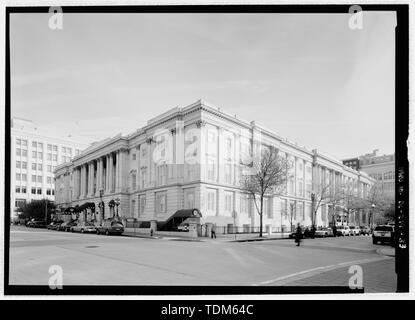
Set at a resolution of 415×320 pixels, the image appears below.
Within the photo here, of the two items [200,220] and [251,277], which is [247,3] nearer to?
[251,277]

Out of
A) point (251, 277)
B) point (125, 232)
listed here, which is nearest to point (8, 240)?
point (251, 277)

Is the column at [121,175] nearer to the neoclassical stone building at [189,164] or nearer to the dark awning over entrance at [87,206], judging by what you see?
the neoclassical stone building at [189,164]

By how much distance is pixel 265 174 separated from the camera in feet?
30.5

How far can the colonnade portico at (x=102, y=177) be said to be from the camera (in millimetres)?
9000

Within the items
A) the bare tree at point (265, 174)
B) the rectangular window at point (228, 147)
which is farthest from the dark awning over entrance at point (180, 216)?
the rectangular window at point (228, 147)

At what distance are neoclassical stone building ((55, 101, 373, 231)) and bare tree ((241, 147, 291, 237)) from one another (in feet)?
0.94

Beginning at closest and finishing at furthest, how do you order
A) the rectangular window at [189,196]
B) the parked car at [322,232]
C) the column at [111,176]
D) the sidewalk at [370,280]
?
the sidewalk at [370,280], the column at [111,176], the rectangular window at [189,196], the parked car at [322,232]

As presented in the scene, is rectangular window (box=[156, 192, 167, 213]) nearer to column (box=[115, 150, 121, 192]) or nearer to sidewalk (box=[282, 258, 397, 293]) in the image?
column (box=[115, 150, 121, 192])

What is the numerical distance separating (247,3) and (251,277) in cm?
440

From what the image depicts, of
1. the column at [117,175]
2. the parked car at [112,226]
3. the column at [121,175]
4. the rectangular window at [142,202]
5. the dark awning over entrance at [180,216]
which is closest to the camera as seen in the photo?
the column at [121,175]

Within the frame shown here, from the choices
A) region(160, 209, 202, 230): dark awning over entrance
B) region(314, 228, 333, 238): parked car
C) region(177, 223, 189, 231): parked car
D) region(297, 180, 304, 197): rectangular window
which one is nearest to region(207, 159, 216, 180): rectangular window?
region(297, 180, 304, 197): rectangular window

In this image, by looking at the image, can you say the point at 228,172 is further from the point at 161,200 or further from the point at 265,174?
the point at 161,200

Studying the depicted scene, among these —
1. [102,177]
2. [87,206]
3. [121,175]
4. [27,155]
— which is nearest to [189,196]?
[102,177]

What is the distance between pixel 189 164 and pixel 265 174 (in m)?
2.49
